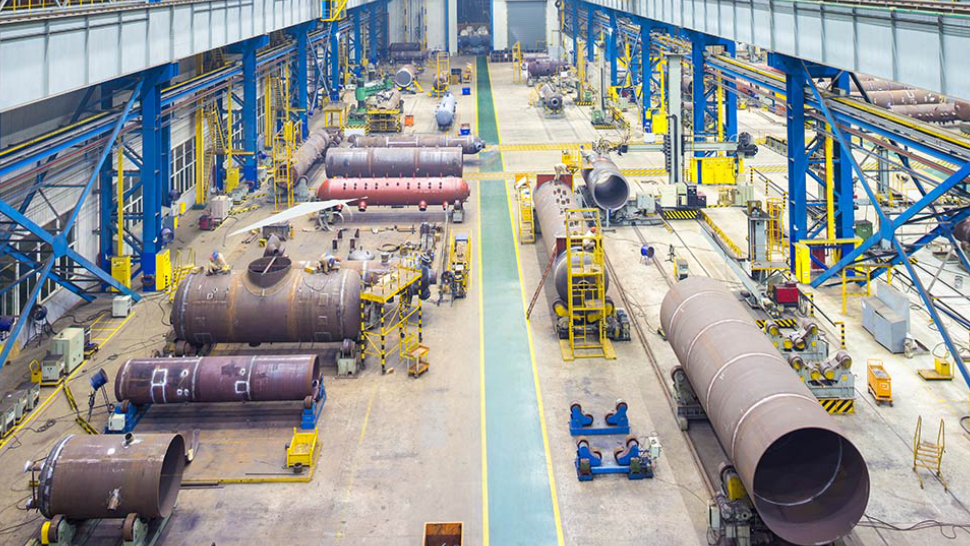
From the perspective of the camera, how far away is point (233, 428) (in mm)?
17906

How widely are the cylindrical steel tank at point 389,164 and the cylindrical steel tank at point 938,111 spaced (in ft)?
96.9

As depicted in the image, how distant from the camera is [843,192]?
2508cm

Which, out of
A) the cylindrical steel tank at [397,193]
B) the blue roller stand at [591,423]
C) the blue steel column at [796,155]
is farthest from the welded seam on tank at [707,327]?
the cylindrical steel tank at [397,193]

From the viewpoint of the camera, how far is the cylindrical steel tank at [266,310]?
2009 centimetres

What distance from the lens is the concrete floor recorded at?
14328 millimetres

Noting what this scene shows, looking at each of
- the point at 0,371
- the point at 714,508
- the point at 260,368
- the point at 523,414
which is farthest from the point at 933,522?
the point at 0,371

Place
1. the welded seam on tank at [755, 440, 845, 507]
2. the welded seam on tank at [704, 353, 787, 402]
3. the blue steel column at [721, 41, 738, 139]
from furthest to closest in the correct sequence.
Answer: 1. the blue steel column at [721, 41, 738, 139]
2. the welded seam on tank at [704, 353, 787, 402]
3. the welded seam on tank at [755, 440, 845, 507]

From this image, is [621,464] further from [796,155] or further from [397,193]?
[397,193]

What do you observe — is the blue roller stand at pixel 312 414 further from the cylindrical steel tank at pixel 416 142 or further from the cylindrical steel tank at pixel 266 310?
the cylindrical steel tank at pixel 416 142

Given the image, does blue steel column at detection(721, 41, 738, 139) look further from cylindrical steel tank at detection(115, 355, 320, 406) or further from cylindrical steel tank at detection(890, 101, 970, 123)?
cylindrical steel tank at detection(115, 355, 320, 406)

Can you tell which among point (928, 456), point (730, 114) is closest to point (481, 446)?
point (928, 456)

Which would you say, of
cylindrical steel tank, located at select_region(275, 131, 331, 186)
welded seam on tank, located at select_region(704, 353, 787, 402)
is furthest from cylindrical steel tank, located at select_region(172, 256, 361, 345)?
cylindrical steel tank, located at select_region(275, 131, 331, 186)

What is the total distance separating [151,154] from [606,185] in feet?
58.3

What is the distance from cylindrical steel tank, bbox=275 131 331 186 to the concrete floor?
40.8 ft
